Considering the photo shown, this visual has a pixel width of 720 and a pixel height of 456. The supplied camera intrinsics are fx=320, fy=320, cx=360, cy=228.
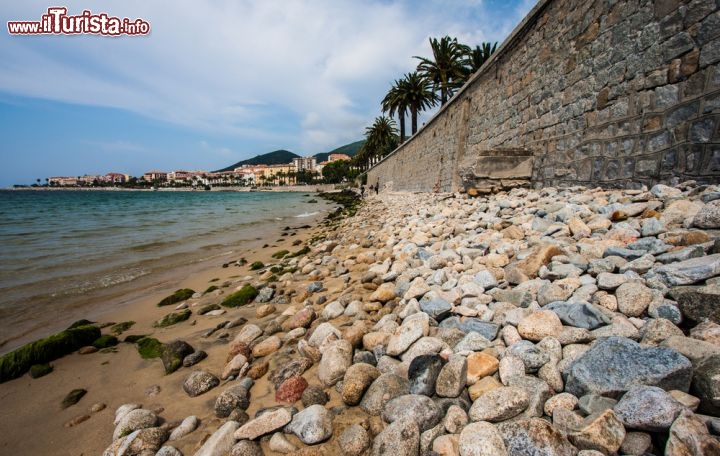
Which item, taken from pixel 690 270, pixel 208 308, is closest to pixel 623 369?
pixel 690 270

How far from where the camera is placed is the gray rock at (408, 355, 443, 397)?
1.63 metres

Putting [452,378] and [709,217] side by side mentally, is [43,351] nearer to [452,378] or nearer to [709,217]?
[452,378]

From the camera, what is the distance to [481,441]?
3.91 feet

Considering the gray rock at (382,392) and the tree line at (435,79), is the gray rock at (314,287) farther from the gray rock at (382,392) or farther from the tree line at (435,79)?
the tree line at (435,79)

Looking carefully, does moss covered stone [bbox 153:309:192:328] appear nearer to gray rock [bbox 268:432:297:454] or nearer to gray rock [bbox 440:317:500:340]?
gray rock [bbox 268:432:297:454]

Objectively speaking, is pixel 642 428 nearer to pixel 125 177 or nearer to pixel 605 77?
pixel 605 77

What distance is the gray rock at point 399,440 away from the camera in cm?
134

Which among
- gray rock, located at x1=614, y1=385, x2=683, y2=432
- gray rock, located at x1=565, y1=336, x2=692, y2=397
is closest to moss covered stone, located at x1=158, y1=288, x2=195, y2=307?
gray rock, located at x1=565, y1=336, x2=692, y2=397

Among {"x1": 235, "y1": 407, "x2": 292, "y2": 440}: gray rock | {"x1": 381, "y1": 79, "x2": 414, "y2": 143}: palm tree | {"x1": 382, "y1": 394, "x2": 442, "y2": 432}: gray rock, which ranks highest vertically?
{"x1": 381, "y1": 79, "x2": 414, "y2": 143}: palm tree

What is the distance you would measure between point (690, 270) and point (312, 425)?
6.60 ft

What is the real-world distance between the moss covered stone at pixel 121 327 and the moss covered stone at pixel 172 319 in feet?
1.11

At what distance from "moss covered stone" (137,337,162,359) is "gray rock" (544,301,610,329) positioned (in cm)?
347

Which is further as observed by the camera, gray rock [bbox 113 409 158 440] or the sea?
the sea

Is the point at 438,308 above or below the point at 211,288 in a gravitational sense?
above
